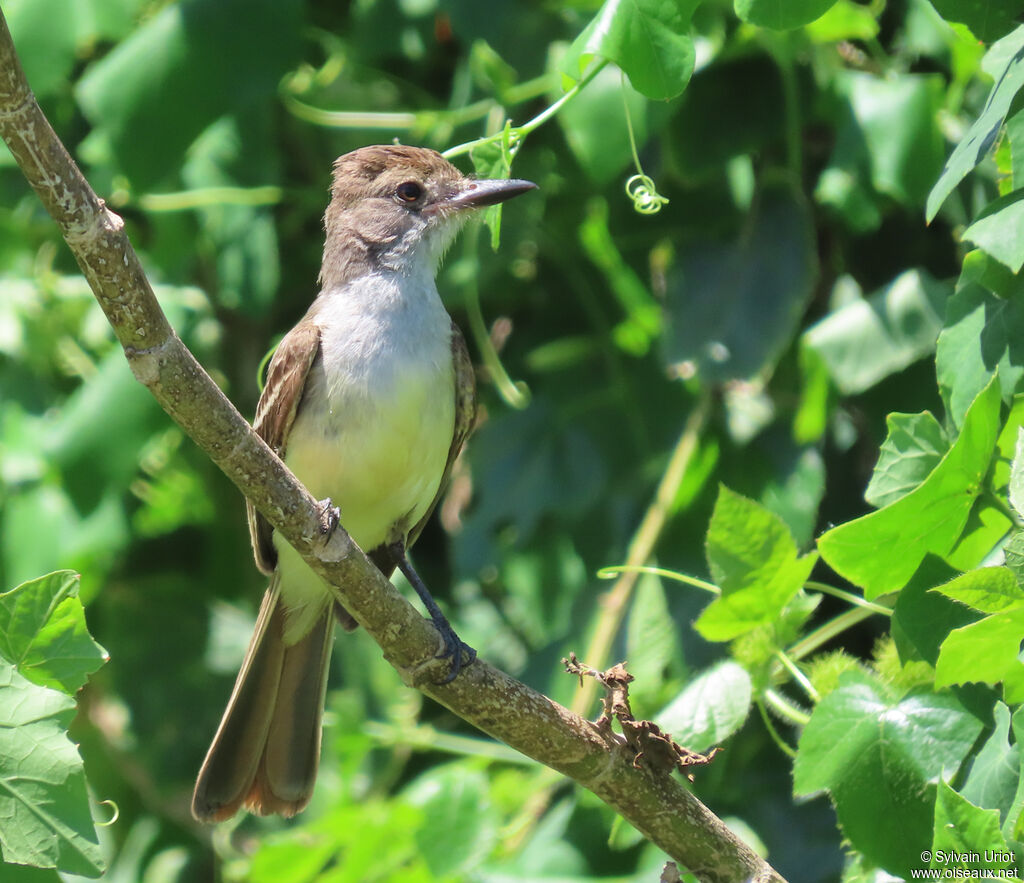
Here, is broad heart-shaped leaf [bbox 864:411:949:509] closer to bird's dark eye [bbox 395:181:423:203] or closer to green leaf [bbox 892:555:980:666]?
green leaf [bbox 892:555:980:666]

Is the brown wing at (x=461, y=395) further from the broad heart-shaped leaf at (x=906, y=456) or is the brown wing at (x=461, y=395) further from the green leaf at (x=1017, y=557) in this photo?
the green leaf at (x=1017, y=557)

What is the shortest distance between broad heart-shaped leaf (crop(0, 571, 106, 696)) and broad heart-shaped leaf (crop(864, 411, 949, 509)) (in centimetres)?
129

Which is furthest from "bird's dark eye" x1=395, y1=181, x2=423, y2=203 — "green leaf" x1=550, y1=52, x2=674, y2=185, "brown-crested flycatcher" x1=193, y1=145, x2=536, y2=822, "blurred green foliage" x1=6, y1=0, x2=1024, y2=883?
"green leaf" x1=550, y1=52, x2=674, y2=185

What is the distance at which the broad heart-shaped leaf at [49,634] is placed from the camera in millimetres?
1922

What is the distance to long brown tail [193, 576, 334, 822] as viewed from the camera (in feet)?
9.90

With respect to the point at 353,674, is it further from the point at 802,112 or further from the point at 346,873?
the point at 802,112

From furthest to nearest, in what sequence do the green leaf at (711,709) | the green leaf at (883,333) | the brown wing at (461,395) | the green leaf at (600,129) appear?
1. the brown wing at (461,395)
2. the green leaf at (600,129)
3. the green leaf at (883,333)
4. the green leaf at (711,709)

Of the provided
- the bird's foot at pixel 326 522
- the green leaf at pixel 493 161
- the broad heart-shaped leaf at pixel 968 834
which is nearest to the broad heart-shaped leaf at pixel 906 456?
the broad heart-shaped leaf at pixel 968 834

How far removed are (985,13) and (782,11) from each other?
39cm

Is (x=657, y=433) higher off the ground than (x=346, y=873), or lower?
higher

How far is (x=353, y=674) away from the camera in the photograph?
392 centimetres

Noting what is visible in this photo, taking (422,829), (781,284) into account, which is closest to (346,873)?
(422,829)

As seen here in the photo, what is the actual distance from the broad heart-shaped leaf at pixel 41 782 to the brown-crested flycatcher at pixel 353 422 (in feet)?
3.19

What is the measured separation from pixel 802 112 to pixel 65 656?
2.28 meters
